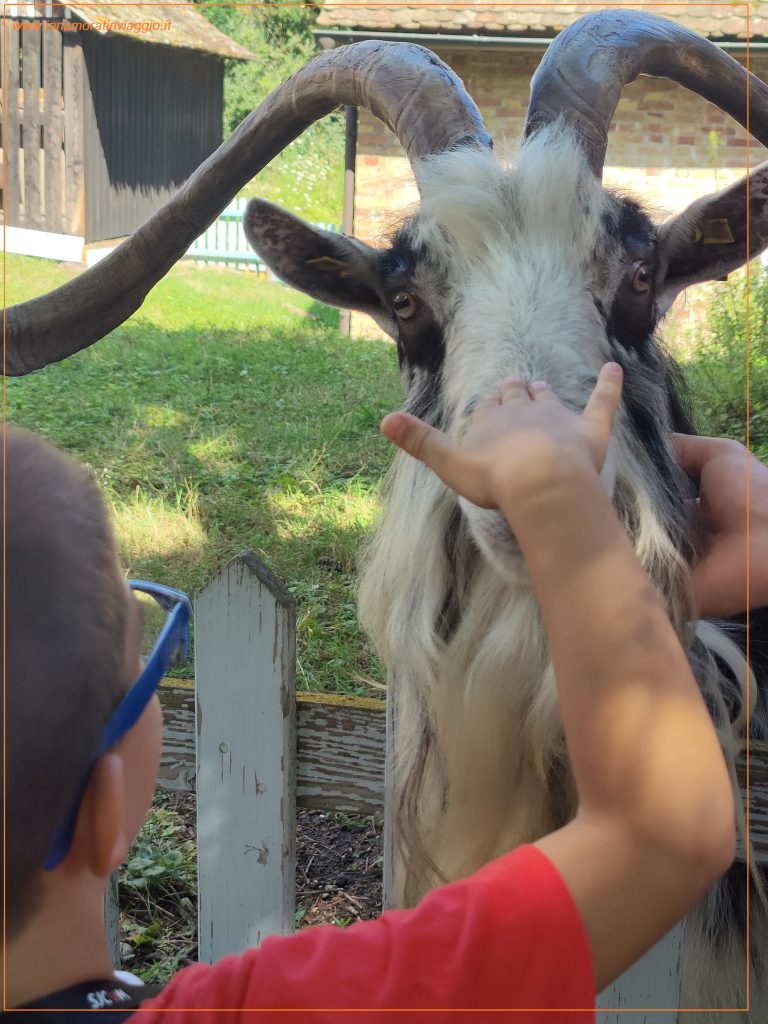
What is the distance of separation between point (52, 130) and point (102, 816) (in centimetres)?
2092

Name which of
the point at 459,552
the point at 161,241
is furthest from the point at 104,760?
the point at 161,241

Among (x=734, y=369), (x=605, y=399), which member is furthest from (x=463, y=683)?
(x=734, y=369)

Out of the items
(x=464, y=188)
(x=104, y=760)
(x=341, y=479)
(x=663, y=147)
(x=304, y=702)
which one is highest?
(x=663, y=147)

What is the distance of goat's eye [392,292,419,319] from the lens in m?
2.43

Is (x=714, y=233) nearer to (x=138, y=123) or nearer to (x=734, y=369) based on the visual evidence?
(x=734, y=369)

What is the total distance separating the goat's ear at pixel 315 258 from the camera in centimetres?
269

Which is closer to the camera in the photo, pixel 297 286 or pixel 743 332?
pixel 297 286

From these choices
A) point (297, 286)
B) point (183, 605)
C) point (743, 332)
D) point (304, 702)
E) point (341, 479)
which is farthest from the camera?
point (743, 332)

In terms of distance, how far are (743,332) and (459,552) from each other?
20.7ft

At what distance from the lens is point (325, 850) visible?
3.54 metres

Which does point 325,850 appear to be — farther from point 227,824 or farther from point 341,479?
point 341,479

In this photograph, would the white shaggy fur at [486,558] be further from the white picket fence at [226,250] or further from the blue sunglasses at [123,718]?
the white picket fence at [226,250]

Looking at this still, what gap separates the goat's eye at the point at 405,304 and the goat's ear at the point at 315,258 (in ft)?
0.73

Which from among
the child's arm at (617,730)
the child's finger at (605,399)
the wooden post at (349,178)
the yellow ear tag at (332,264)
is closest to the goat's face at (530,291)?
the yellow ear tag at (332,264)
